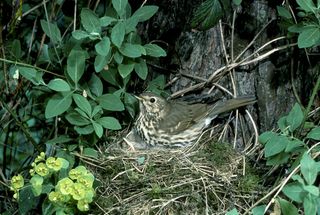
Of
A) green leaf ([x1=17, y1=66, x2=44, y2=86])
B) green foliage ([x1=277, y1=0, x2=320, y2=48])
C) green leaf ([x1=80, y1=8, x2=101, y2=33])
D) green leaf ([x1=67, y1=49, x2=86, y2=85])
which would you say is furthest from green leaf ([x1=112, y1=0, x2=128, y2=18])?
green foliage ([x1=277, y1=0, x2=320, y2=48])

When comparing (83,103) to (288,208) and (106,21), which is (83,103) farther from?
(288,208)

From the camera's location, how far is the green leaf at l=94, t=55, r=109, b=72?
4671 millimetres

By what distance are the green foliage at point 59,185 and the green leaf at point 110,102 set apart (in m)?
0.42

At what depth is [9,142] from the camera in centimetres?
611

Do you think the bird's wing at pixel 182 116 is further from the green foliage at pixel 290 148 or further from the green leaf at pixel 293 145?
the green leaf at pixel 293 145

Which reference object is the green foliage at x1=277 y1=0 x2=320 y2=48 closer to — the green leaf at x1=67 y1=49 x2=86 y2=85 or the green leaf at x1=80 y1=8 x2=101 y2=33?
Answer: the green leaf at x1=80 y1=8 x2=101 y2=33

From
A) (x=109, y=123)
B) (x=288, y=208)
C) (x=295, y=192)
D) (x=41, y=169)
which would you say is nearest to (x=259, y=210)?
(x=288, y=208)

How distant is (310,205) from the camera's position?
3941 mm

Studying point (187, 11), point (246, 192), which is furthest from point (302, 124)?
point (187, 11)

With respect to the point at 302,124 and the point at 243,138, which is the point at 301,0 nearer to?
the point at 302,124

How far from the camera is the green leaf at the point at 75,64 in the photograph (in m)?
4.76

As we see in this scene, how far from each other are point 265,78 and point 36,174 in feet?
4.98

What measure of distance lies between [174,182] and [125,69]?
701 mm

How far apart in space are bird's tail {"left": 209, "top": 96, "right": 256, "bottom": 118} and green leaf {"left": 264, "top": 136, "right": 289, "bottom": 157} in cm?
71
